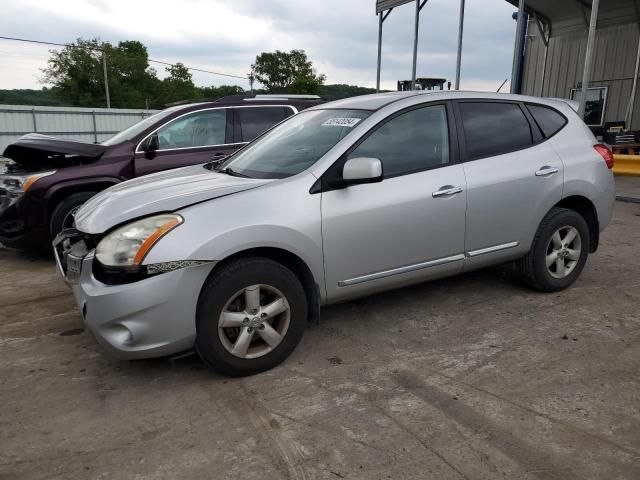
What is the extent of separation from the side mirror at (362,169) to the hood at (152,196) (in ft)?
1.70

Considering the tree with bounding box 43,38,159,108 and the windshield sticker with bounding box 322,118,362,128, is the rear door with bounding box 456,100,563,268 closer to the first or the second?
the windshield sticker with bounding box 322,118,362,128

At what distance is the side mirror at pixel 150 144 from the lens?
5875 mm

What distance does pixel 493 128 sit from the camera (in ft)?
13.2

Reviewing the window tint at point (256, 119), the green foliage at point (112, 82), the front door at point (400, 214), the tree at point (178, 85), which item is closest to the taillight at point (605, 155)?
the front door at point (400, 214)

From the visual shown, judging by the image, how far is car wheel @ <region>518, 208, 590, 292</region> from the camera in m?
4.20

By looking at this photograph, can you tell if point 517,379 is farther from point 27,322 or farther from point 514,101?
point 27,322

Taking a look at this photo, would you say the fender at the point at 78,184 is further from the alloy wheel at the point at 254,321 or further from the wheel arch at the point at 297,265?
the alloy wheel at the point at 254,321

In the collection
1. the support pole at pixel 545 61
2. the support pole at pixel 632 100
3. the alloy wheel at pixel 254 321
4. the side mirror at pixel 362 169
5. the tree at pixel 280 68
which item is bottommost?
the alloy wheel at pixel 254 321

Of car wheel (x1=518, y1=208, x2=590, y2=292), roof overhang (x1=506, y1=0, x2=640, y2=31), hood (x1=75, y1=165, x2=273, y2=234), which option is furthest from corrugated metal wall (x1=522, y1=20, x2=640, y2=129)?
hood (x1=75, y1=165, x2=273, y2=234)

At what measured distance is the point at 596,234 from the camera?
454cm

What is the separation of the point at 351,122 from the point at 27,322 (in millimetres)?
2903

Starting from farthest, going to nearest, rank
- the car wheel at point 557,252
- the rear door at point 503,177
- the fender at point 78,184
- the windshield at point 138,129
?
the windshield at point 138,129, the fender at point 78,184, the car wheel at point 557,252, the rear door at point 503,177

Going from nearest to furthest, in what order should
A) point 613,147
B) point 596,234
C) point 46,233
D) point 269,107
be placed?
point 596,234
point 46,233
point 269,107
point 613,147

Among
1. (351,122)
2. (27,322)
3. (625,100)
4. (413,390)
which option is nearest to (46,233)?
(27,322)
